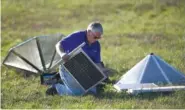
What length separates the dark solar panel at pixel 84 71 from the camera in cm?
958

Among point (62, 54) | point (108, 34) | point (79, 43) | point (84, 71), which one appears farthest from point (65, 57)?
point (108, 34)

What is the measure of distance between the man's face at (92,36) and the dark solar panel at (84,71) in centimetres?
47

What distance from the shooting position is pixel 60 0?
121 ft

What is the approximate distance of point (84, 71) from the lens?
964 centimetres

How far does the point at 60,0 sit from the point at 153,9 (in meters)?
9.37

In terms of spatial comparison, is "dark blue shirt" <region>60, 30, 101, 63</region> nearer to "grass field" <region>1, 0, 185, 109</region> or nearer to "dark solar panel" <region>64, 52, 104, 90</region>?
"dark solar panel" <region>64, 52, 104, 90</region>

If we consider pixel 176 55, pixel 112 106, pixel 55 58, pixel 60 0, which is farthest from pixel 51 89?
pixel 60 0

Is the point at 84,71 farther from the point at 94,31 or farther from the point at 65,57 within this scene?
the point at 94,31

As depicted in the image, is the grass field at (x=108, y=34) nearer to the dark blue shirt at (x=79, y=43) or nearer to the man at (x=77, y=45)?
the man at (x=77, y=45)

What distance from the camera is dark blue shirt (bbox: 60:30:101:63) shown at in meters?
9.94

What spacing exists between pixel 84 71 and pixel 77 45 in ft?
1.84

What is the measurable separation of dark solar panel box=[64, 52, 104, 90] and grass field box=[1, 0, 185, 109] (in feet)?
0.90

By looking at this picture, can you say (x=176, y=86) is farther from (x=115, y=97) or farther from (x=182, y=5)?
(x=182, y=5)

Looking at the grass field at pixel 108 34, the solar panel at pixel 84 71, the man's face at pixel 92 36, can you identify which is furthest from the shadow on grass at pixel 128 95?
the man's face at pixel 92 36
